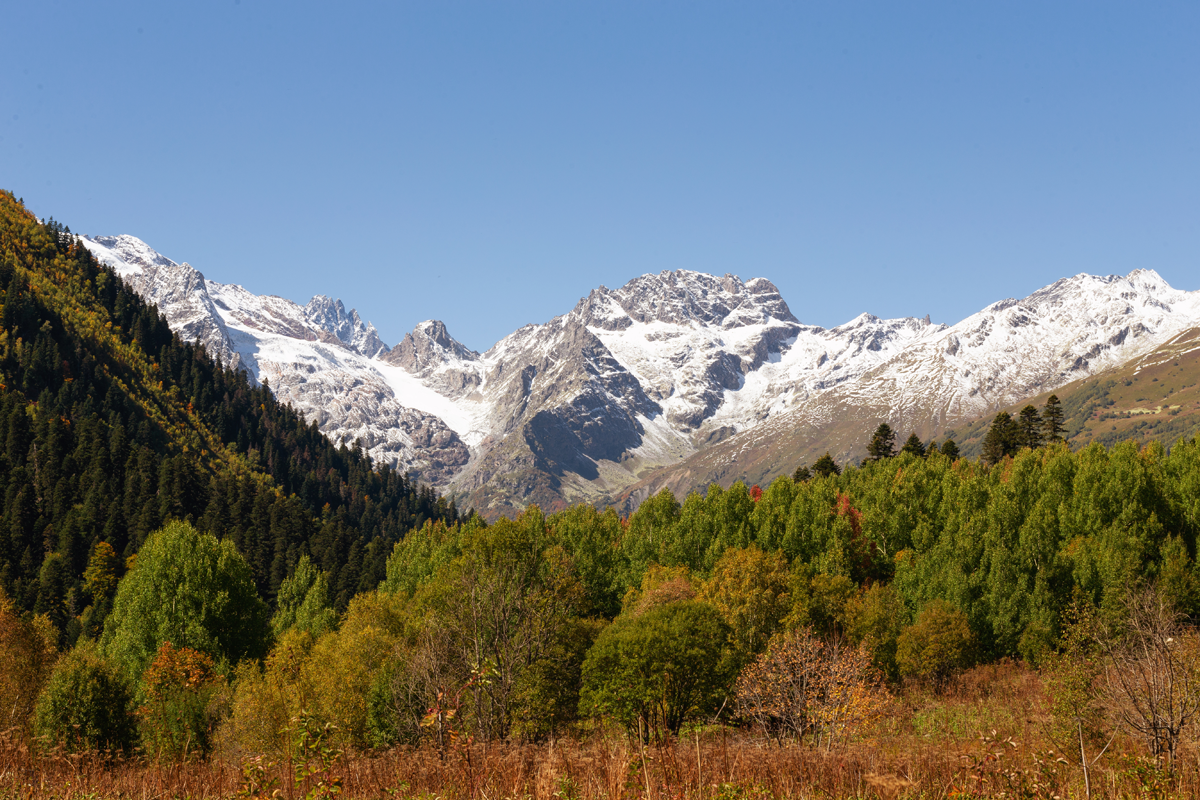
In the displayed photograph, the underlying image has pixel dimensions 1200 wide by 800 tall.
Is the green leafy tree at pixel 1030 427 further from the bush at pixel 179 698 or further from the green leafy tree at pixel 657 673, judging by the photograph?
the bush at pixel 179 698

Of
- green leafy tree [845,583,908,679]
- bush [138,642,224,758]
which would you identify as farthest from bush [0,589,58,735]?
green leafy tree [845,583,908,679]

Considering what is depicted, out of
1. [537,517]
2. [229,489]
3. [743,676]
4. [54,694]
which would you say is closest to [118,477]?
[229,489]

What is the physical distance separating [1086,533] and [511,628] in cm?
6468

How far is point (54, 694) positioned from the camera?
1911 inches

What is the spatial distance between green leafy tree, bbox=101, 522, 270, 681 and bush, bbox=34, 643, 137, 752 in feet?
60.7

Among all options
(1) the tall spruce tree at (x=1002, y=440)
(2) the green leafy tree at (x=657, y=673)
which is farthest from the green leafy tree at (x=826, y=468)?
(2) the green leafy tree at (x=657, y=673)

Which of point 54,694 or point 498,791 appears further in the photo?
point 54,694

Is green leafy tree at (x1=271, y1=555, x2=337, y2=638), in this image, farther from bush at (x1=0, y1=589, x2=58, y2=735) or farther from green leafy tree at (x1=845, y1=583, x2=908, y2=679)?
green leafy tree at (x1=845, y1=583, x2=908, y2=679)

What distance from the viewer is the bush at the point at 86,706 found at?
156 feet

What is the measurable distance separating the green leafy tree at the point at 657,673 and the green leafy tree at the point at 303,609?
50.4 m

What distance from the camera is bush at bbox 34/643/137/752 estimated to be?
156 ft

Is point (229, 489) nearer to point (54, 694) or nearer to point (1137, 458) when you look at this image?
point (54, 694)

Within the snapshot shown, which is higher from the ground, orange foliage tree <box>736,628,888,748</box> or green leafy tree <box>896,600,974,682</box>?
orange foliage tree <box>736,628,888,748</box>

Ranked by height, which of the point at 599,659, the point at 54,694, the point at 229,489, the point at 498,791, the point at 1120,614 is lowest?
the point at 1120,614
